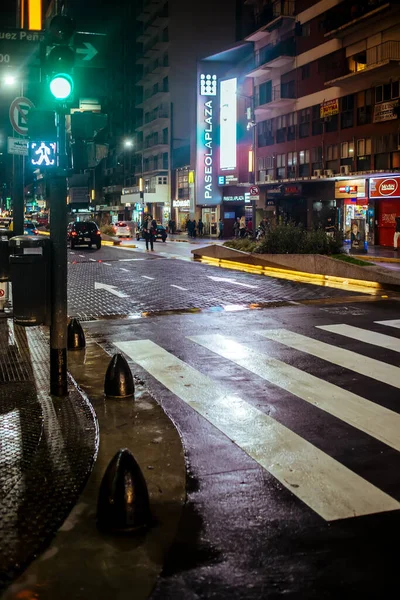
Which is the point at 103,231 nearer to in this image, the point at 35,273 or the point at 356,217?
the point at 356,217

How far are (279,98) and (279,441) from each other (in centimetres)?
4545

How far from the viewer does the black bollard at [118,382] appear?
7.15 meters

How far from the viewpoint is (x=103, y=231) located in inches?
2184

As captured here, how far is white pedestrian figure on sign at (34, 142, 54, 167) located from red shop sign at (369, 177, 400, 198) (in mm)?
33940

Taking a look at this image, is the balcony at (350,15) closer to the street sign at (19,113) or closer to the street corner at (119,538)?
the street sign at (19,113)

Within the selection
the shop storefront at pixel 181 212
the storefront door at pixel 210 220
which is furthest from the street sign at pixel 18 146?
the shop storefront at pixel 181 212

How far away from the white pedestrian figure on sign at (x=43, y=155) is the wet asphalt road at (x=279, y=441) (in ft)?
9.04

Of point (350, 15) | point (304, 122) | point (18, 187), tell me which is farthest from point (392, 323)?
point (304, 122)

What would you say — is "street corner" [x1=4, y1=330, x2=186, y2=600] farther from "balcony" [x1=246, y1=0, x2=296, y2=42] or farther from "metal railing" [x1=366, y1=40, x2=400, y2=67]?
"balcony" [x1=246, y1=0, x2=296, y2=42]

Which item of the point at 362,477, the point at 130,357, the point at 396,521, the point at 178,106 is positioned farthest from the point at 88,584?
the point at 178,106

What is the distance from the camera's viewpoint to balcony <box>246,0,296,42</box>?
156 feet

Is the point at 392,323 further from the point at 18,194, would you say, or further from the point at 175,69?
the point at 175,69

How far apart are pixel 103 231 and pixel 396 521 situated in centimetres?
5246

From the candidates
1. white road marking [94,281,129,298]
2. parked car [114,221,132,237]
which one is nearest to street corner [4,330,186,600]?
white road marking [94,281,129,298]
